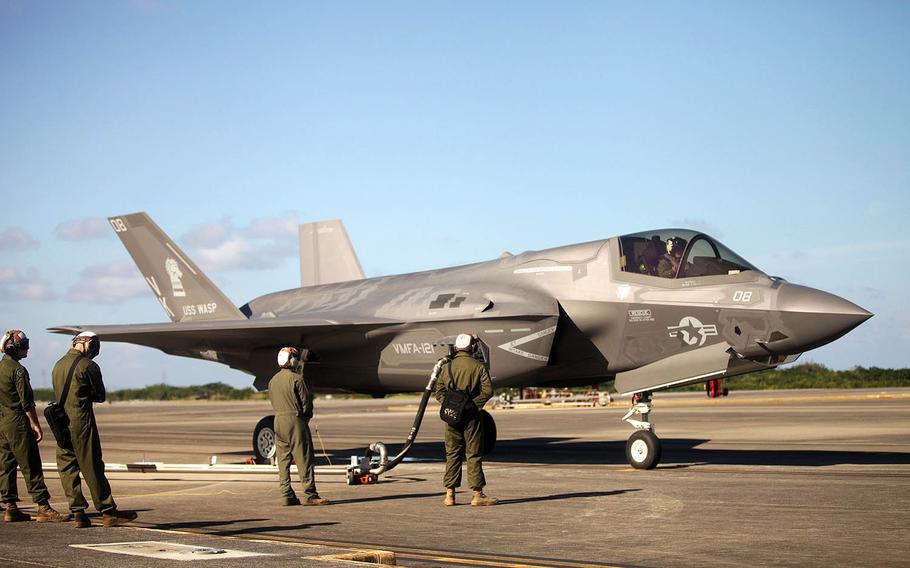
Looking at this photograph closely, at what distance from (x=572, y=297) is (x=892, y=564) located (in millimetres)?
9459

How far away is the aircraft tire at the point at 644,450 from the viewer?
15203 millimetres

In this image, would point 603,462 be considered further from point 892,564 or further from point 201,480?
point 892,564

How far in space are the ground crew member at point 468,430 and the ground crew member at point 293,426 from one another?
5.57 ft

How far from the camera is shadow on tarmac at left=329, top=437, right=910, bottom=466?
641 inches

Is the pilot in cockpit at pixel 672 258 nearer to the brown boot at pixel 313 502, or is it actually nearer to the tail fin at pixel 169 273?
the brown boot at pixel 313 502

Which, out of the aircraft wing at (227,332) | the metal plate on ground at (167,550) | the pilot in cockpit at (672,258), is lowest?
the metal plate on ground at (167,550)

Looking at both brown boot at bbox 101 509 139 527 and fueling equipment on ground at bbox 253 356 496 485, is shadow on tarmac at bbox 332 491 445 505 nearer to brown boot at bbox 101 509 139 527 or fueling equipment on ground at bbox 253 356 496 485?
fueling equipment on ground at bbox 253 356 496 485

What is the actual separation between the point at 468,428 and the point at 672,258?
5.86 meters

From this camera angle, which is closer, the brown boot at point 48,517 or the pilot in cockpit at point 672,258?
the brown boot at point 48,517

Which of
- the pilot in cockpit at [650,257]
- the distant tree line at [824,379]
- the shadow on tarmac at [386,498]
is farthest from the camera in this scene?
the distant tree line at [824,379]

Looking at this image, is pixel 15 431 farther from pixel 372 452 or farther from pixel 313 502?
pixel 372 452

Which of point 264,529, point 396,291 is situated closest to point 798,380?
point 396,291

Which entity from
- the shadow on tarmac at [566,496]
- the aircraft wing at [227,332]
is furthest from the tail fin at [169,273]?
the shadow on tarmac at [566,496]

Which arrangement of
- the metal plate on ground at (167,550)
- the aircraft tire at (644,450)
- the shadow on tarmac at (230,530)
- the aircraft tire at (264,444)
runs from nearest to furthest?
1. the metal plate on ground at (167,550)
2. the shadow on tarmac at (230,530)
3. the aircraft tire at (644,450)
4. the aircraft tire at (264,444)
